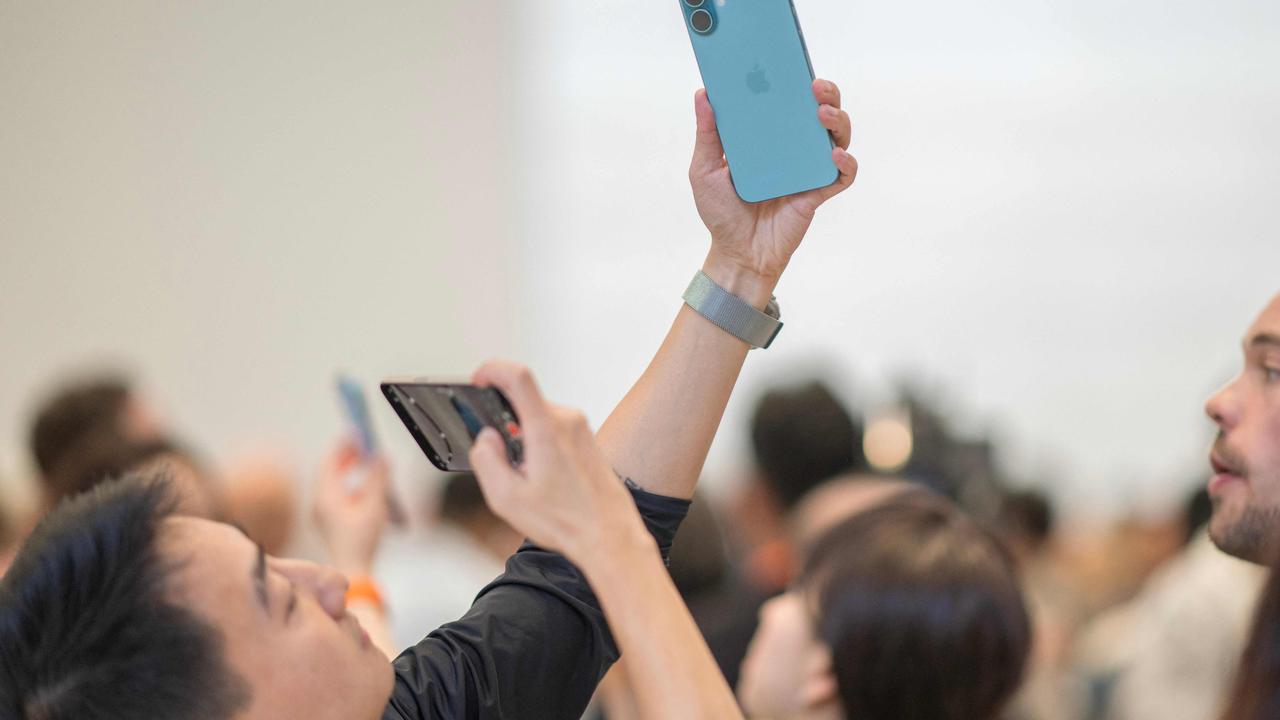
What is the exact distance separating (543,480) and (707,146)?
472 mm

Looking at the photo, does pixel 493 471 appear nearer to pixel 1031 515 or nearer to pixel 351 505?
pixel 351 505

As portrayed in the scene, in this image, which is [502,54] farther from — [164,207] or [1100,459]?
[1100,459]

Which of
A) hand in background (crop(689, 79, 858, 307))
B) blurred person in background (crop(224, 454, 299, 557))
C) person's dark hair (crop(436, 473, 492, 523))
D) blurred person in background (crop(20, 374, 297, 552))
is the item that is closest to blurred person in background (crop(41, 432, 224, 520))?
blurred person in background (crop(20, 374, 297, 552))

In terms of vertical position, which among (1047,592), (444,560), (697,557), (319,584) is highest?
(319,584)

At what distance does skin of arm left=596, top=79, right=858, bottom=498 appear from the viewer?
1185 millimetres

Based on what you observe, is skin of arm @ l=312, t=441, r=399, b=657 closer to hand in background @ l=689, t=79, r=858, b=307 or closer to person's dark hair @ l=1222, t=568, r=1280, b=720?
hand in background @ l=689, t=79, r=858, b=307

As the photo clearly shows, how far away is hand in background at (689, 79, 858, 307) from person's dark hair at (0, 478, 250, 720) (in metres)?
0.56


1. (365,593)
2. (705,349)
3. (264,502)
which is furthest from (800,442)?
(705,349)

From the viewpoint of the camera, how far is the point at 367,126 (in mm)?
4668

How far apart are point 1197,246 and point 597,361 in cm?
Answer: 246

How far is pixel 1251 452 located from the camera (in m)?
1.32

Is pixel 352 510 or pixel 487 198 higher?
pixel 352 510

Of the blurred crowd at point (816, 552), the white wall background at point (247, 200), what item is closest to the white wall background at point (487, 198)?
the white wall background at point (247, 200)

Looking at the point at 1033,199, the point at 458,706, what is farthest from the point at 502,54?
the point at 458,706
